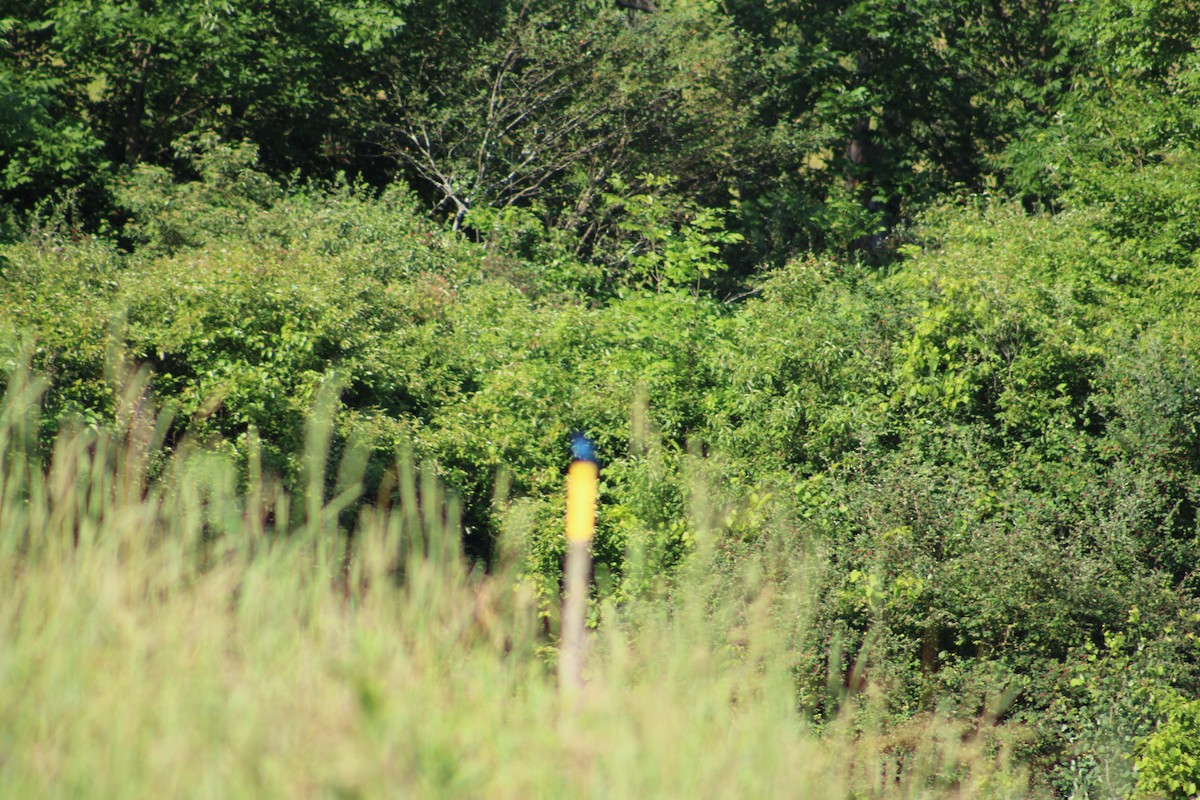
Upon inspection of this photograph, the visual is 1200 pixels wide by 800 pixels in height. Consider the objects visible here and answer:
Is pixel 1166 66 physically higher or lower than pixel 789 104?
lower

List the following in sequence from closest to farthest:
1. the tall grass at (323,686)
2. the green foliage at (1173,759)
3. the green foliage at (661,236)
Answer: the tall grass at (323,686) → the green foliage at (1173,759) → the green foliage at (661,236)

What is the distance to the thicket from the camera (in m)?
9.33

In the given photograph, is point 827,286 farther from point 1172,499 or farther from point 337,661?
point 337,661

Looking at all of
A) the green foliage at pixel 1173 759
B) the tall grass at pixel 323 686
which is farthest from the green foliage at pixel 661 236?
the tall grass at pixel 323 686

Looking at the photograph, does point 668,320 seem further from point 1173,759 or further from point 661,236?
point 1173,759

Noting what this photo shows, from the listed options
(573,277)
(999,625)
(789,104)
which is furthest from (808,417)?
(789,104)

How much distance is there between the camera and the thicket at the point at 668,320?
30.6 ft

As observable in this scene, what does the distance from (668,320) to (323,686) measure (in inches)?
444

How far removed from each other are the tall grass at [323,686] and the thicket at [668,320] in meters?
1.38

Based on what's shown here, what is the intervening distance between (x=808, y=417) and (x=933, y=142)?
14288 mm

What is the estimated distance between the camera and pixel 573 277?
55.4 ft

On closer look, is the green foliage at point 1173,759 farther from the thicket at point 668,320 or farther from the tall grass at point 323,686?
the tall grass at point 323,686

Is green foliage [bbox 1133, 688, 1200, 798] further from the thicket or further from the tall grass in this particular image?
the tall grass

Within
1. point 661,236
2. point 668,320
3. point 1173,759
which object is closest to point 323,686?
point 1173,759
